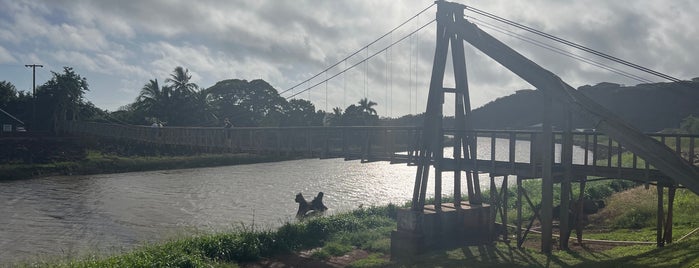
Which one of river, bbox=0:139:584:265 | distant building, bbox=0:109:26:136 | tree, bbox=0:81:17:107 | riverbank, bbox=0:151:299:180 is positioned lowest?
river, bbox=0:139:584:265

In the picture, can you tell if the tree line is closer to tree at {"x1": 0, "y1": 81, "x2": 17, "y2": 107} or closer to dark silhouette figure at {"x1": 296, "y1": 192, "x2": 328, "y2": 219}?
tree at {"x1": 0, "y1": 81, "x2": 17, "y2": 107}

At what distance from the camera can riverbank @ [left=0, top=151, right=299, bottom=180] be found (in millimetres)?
39438

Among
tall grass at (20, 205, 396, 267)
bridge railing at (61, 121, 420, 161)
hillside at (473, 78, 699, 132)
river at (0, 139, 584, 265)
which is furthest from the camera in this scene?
hillside at (473, 78, 699, 132)

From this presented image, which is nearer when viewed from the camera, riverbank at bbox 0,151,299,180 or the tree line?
riverbank at bbox 0,151,299,180

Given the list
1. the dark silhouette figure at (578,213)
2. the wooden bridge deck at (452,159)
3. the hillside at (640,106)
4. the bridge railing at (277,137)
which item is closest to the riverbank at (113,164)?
the bridge railing at (277,137)

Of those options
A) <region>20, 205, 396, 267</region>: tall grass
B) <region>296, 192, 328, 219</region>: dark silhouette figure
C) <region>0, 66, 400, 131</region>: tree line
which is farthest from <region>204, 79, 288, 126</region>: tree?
<region>20, 205, 396, 267</region>: tall grass

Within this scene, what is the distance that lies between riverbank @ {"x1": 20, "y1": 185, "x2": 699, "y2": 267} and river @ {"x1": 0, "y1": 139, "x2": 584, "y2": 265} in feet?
8.79

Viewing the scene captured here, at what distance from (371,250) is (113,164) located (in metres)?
34.8

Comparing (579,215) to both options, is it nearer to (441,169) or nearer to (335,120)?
(441,169)

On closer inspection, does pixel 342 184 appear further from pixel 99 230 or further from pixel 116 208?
pixel 99 230

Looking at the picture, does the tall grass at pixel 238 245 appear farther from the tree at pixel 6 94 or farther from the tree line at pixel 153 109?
the tree at pixel 6 94

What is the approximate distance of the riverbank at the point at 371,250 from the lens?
1206 cm

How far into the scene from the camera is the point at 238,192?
31781 mm

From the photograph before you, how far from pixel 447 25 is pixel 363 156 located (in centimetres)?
537
